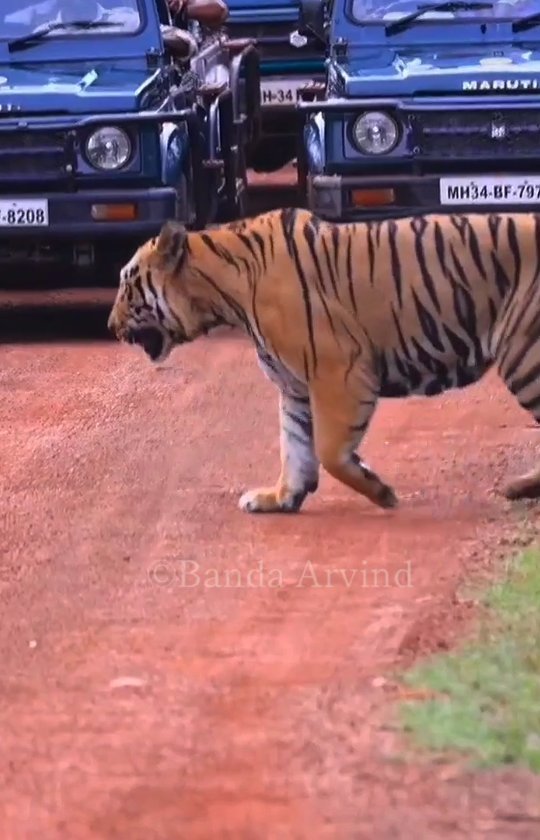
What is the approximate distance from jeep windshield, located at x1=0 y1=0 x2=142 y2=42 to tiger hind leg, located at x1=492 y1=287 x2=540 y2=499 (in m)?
4.53

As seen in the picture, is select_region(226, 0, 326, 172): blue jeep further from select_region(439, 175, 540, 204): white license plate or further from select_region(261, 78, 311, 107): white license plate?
select_region(439, 175, 540, 204): white license plate

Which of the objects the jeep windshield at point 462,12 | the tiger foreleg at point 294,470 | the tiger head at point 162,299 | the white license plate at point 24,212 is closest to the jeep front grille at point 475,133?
the jeep windshield at point 462,12

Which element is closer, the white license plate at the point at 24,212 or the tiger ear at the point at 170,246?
the tiger ear at the point at 170,246

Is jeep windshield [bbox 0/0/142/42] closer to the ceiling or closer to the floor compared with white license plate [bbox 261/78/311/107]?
closer to the ceiling

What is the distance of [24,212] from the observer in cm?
987

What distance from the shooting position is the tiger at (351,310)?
6586 mm

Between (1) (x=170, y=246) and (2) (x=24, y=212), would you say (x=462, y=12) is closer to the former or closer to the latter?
(2) (x=24, y=212)

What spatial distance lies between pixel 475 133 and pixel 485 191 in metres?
0.29

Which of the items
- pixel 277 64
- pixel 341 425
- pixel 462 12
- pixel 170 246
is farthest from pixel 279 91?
pixel 341 425

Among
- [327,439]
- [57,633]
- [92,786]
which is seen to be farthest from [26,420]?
[92,786]

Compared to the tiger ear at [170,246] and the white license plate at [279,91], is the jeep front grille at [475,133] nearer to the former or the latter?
the tiger ear at [170,246]

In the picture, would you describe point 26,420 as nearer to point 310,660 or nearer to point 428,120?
point 428,120

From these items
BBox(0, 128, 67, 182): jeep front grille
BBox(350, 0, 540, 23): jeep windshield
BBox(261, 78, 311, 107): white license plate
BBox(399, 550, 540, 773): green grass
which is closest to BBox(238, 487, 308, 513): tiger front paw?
BBox(399, 550, 540, 773): green grass

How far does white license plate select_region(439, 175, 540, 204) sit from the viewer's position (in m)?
9.80
